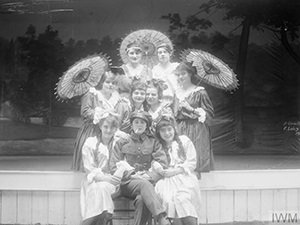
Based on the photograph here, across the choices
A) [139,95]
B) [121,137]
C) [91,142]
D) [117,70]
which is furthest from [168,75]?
[91,142]

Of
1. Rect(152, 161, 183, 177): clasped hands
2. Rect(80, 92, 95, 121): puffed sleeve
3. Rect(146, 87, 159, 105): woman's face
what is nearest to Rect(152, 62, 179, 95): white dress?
Rect(146, 87, 159, 105): woman's face

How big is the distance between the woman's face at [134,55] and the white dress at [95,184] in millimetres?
899

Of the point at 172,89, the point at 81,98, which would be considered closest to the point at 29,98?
the point at 81,98

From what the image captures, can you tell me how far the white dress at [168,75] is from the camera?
19.1 feet

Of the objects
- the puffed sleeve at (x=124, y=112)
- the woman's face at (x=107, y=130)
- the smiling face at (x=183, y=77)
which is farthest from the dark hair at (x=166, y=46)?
the woman's face at (x=107, y=130)

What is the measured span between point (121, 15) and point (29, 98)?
1.52m

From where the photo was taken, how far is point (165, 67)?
19.3 feet

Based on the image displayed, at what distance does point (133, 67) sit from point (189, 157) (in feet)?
4.19

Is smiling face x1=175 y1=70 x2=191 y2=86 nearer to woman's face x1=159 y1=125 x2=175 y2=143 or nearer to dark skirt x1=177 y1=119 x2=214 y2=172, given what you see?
dark skirt x1=177 y1=119 x2=214 y2=172

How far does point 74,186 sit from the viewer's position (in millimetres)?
5887

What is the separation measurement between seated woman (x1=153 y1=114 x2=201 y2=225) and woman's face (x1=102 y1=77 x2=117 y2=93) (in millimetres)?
702

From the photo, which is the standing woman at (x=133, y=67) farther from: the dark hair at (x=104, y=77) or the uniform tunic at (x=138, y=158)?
the uniform tunic at (x=138, y=158)

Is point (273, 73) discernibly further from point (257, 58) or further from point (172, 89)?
point (172, 89)

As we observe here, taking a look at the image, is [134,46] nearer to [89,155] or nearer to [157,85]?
[157,85]
